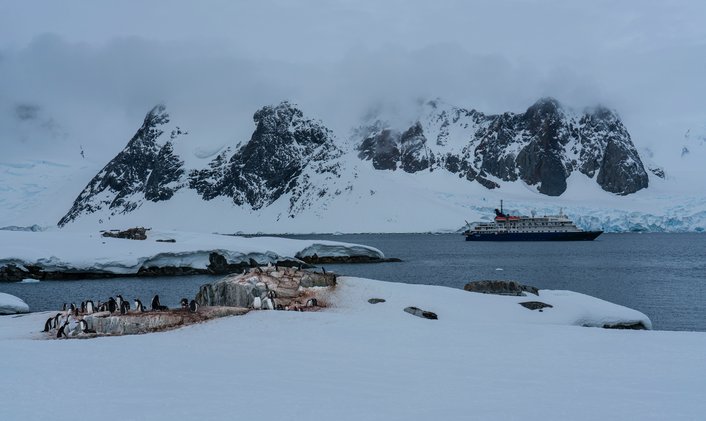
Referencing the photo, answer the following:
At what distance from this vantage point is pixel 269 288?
26.5 meters

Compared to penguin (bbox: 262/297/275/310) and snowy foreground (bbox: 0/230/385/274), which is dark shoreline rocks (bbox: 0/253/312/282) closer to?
snowy foreground (bbox: 0/230/385/274)

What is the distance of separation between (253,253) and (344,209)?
4904 inches

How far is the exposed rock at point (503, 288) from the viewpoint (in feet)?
93.5

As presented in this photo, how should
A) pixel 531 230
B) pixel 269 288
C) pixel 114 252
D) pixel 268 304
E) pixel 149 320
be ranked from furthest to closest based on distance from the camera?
pixel 531 230
pixel 114 252
pixel 269 288
pixel 268 304
pixel 149 320

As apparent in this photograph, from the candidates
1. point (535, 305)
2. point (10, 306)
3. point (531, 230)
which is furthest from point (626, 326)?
point (531, 230)

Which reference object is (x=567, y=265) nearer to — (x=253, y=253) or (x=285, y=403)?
(x=253, y=253)

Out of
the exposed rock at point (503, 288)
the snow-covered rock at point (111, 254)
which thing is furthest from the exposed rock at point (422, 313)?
the snow-covered rock at point (111, 254)

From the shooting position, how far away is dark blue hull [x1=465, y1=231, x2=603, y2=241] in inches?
5172

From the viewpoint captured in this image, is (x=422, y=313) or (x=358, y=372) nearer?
(x=358, y=372)

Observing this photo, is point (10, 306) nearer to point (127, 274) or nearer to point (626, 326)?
point (127, 274)

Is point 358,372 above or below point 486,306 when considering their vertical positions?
above

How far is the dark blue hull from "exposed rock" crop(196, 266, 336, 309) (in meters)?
111

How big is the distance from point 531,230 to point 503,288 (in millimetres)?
109770

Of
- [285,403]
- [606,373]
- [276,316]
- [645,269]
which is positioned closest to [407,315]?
[276,316]
